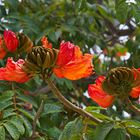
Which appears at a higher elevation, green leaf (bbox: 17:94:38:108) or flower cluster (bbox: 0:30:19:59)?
flower cluster (bbox: 0:30:19:59)

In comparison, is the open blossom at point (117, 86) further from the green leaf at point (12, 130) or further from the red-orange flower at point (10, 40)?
the red-orange flower at point (10, 40)

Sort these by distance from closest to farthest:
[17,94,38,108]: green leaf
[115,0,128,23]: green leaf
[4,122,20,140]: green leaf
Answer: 1. [4,122,20,140]: green leaf
2. [17,94,38,108]: green leaf
3. [115,0,128,23]: green leaf

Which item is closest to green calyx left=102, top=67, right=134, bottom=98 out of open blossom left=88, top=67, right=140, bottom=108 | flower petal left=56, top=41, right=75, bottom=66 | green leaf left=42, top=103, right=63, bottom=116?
open blossom left=88, top=67, right=140, bottom=108

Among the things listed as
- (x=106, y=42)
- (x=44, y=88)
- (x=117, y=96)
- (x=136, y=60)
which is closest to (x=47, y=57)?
(x=117, y=96)

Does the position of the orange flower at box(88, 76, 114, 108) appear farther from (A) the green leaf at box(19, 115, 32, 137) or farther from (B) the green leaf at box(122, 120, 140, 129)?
(A) the green leaf at box(19, 115, 32, 137)

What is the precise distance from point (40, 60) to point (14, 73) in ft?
A: 0.32

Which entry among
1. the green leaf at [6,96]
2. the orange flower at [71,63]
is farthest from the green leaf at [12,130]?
the orange flower at [71,63]

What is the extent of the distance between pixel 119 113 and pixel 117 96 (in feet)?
2.89

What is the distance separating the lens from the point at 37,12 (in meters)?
2.57

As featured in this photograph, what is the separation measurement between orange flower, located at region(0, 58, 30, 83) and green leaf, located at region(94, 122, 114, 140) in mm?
220

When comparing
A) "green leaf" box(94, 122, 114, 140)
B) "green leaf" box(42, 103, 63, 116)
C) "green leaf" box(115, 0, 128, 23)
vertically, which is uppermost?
"green leaf" box(115, 0, 128, 23)

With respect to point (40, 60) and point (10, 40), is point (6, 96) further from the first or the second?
point (40, 60)

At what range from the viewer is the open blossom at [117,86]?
45.3 inches

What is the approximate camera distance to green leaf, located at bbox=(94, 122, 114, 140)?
1.17 m
